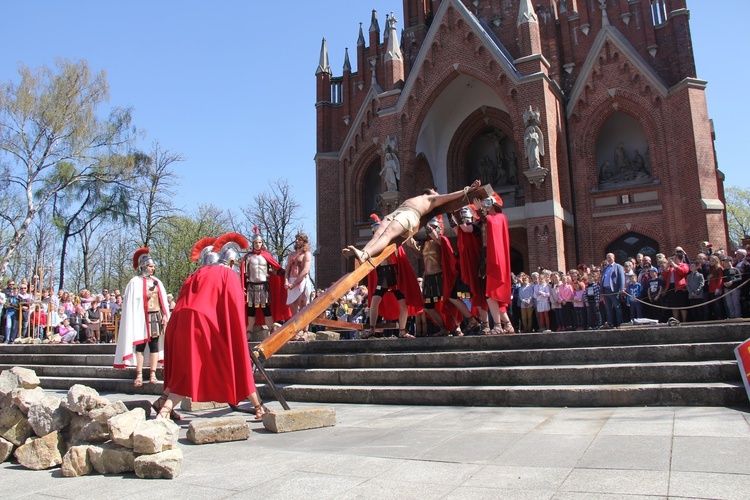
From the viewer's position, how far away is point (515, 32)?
77.3 ft

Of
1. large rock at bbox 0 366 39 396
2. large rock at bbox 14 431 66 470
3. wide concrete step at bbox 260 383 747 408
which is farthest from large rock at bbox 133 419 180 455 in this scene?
wide concrete step at bbox 260 383 747 408

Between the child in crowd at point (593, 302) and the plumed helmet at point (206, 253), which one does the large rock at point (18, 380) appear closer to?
the plumed helmet at point (206, 253)

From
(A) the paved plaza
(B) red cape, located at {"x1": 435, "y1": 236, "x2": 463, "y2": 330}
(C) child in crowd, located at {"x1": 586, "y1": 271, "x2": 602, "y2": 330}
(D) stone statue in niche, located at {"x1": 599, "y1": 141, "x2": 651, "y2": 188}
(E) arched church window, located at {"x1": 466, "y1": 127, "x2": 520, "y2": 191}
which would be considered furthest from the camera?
(E) arched church window, located at {"x1": 466, "y1": 127, "x2": 520, "y2": 191}

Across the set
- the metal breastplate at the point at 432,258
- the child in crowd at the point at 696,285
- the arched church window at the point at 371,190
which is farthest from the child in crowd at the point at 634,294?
the arched church window at the point at 371,190

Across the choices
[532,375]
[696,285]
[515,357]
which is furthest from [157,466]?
[696,285]

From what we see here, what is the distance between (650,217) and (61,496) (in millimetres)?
20678

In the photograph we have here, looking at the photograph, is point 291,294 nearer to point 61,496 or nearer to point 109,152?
point 61,496

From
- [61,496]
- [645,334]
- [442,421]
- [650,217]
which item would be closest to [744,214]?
[650,217]

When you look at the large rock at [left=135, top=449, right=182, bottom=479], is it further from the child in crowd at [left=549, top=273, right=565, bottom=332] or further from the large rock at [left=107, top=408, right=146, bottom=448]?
the child in crowd at [left=549, top=273, right=565, bottom=332]

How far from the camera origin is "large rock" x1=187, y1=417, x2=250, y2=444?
4691 mm

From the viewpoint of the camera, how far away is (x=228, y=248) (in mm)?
6121

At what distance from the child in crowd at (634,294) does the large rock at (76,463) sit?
11007mm

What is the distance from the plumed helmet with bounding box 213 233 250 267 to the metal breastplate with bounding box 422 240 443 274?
372cm

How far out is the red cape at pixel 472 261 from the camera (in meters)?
8.54
